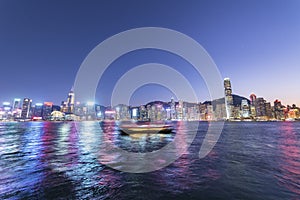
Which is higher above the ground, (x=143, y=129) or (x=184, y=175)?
(x=143, y=129)

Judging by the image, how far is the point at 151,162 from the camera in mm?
16891

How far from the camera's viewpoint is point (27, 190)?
9.76m

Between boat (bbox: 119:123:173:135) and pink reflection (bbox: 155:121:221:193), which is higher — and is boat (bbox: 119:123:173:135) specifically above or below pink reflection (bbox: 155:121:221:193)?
above

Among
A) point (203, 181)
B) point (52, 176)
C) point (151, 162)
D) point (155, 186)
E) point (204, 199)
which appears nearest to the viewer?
point (204, 199)

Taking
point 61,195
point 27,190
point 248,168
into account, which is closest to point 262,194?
point 248,168

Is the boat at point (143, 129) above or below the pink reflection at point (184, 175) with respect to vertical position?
above

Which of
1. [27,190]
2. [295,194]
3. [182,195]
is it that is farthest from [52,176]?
[295,194]

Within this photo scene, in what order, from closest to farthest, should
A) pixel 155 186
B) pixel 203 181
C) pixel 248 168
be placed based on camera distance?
pixel 155 186 → pixel 203 181 → pixel 248 168

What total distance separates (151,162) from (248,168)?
8.65 m

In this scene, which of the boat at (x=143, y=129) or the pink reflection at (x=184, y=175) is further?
the boat at (x=143, y=129)

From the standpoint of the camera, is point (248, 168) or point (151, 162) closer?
point (248, 168)

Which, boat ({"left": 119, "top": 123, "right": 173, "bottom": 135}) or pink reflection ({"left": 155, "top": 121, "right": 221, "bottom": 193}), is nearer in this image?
pink reflection ({"left": 155, "top": 121, "right": 221, "bottom": 193})

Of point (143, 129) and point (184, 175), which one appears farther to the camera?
point (143, 129)

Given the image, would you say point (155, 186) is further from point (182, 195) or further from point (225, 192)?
point (225, 192)
